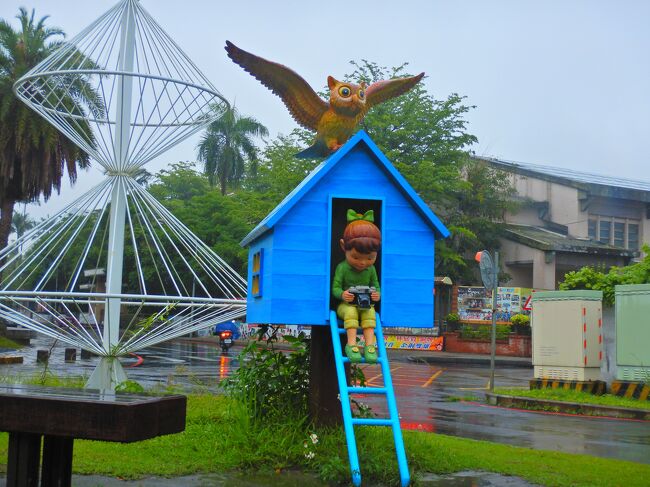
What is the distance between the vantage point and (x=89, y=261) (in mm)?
44562

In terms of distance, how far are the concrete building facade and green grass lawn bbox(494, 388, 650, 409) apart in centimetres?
1945

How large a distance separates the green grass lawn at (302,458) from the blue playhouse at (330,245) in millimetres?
817

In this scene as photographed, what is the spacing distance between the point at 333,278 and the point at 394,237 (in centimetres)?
69

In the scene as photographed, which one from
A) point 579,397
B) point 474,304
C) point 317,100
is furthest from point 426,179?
point 317,100

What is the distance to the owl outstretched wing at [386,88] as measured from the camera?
8.55m

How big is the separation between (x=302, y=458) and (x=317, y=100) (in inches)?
145

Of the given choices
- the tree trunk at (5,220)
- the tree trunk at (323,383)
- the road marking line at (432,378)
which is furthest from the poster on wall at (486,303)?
the tree trunk at (323,383)

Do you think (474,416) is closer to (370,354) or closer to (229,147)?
(370,354)

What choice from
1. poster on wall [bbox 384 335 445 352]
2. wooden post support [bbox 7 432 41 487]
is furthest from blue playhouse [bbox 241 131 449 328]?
poster on wall [bbox 384 335 445 352]

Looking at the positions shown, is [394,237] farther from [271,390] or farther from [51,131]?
[51,131]

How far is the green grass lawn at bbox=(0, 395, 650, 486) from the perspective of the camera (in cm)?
670

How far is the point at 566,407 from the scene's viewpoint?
13.5 metres

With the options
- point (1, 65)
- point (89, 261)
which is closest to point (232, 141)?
point (89, 261)

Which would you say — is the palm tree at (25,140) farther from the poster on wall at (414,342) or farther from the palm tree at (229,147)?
the palm tree at (229,147)
